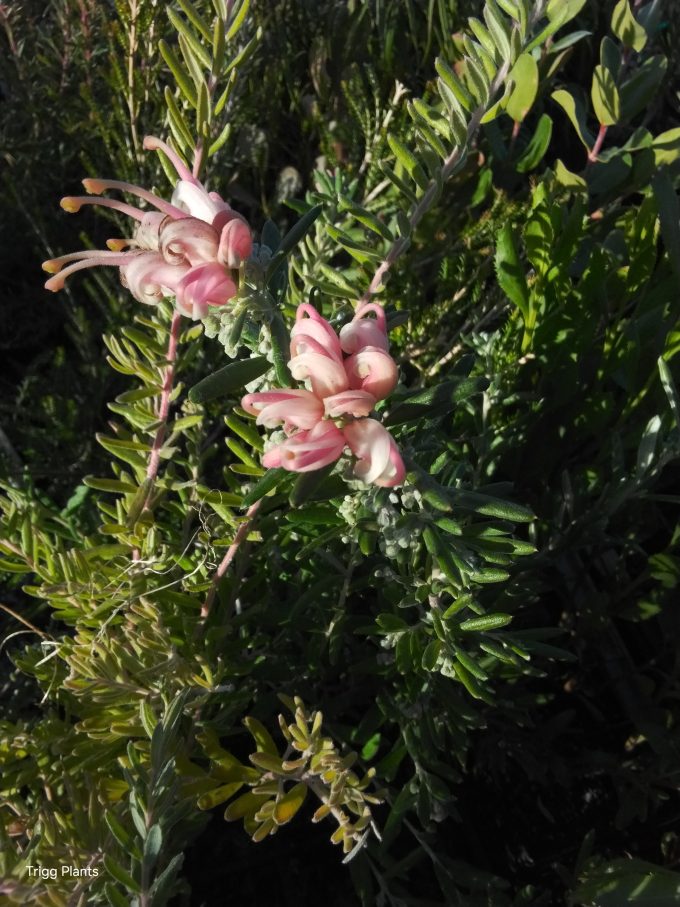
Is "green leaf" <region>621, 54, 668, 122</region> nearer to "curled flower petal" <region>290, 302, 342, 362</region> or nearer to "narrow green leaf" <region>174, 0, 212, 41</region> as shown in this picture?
"narrow green leaf" <region>174, 0, 212, 41</region>

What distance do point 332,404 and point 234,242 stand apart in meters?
0.10

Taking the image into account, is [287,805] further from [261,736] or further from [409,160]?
[409,160]

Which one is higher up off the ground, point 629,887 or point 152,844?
point 152,844

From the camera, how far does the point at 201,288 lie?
16.8 inches

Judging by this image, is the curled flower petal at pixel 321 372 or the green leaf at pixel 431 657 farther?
the green leaf at pixel 431 657

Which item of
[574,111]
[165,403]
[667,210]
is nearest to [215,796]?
[165,403]

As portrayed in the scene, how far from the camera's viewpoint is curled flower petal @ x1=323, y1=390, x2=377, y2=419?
0.40 metres

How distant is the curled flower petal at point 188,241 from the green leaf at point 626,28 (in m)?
0.64

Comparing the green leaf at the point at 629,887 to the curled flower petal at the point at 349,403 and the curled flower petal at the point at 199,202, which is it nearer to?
the curled flower petal at the point at 349,403

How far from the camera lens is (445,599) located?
2.27ft

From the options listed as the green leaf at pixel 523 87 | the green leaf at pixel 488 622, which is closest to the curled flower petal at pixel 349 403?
the green leaf at pixel 488 622

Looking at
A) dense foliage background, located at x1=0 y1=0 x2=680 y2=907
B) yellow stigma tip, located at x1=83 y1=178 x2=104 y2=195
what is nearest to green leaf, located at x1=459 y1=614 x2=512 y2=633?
dense foliage background, located at x1=0 y1=0 x2=680 y2=907

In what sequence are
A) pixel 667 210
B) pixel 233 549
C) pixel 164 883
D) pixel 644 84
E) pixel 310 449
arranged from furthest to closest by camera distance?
pixel 644 84 → pixel 667 210 → pixel 233 549 → pixel 164 883 → pixel 310 449

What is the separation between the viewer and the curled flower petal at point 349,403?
402mm
